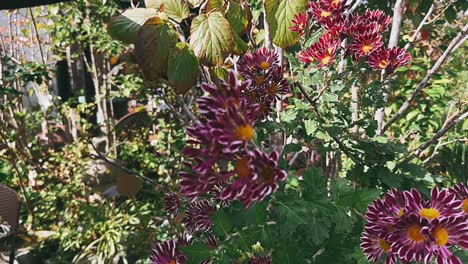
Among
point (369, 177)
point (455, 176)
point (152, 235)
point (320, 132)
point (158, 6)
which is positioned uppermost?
point (158, 6)

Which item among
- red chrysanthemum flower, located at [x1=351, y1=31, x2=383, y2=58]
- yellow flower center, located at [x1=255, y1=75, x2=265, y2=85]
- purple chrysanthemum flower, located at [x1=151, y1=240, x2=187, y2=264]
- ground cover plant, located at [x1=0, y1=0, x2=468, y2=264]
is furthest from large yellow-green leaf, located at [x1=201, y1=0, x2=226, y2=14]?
purple chrysanthemum flower, located at [x1=151, y1=240, x2=187, y2=264]

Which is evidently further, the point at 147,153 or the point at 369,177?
the point at 147,153

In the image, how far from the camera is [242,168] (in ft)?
2.33

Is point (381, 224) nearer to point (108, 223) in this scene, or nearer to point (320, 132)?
point (320, 132)

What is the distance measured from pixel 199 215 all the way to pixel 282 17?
0.58 m

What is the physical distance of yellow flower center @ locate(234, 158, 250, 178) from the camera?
0.70m

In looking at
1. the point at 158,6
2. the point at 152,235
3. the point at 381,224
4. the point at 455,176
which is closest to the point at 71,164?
the point at 152,235

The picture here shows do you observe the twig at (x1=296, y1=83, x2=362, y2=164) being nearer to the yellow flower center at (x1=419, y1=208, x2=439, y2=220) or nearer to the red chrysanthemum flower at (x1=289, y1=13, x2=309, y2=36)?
the red chrysanthemum flower at (x1=289, y1=13, x2=309, y2=36)

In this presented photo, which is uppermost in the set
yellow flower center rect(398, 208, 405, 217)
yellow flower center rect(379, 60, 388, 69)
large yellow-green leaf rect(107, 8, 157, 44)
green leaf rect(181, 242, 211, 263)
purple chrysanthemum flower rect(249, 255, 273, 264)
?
large yellow-green leaf rect(107, 8, 157, 44)

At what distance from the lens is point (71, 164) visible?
349cm

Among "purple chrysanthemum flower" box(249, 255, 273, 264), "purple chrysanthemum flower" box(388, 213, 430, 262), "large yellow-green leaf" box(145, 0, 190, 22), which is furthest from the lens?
"large yellow-green leaf" box(145, 0, 190, 22)

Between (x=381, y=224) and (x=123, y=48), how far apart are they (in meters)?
2.70

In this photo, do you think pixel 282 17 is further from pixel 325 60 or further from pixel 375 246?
pixel 375 246

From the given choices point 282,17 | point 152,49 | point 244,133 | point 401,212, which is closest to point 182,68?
point 152,49
